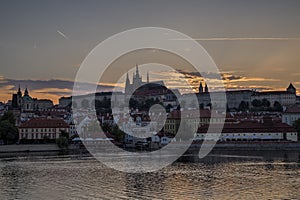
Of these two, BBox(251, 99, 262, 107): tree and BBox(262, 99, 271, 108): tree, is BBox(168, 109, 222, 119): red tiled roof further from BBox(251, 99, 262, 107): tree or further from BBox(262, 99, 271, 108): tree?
BBox(251, 99, 262, 107): tree

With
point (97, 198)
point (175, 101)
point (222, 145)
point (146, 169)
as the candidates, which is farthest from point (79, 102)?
point (97, 198)

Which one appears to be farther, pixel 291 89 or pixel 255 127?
pixel 291 89

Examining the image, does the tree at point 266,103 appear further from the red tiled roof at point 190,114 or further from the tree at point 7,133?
the tree at point 7,133

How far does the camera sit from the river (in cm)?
1619

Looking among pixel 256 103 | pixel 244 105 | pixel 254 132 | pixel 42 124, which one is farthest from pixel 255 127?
pixel 256 103

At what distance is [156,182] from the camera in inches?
761

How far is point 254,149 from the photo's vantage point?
1672 inches

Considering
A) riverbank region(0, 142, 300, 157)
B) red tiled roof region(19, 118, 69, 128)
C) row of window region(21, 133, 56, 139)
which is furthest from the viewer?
red tiled roof region(19, 118, 69, 128)

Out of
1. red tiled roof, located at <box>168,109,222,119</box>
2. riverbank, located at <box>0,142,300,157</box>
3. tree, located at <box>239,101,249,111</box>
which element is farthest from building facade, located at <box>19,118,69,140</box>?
tree, located at <box>239,101,249,111</box>

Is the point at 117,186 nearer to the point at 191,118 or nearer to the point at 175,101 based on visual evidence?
the point at 191,118

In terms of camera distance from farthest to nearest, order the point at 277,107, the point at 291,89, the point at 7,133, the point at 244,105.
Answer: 1. the point at 291,89
2. the point at 244,105
3. the point at 277,107
4. the point at 7,133

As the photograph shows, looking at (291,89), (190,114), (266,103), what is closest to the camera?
(190,114)

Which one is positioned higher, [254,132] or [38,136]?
[254,132]

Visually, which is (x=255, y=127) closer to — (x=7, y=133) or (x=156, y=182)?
(x=7, y=133)
